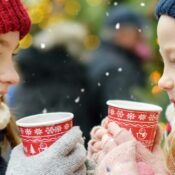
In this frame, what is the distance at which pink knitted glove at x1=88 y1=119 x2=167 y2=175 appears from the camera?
1.01 metres

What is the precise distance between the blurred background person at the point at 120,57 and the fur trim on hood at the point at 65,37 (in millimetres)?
156

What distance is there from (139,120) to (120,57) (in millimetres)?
1580

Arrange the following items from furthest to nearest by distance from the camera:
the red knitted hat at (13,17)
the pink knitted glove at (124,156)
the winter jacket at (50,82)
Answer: the winter jacket at (50,82)
the red knitted hat at (13,17)
the pink knitted glove at (124,156)

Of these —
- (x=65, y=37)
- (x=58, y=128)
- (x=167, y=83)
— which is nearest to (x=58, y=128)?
(x=58, y=128)

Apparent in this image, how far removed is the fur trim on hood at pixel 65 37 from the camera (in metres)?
2.80

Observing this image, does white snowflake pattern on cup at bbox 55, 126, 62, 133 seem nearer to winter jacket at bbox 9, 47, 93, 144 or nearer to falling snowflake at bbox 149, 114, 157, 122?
falling snowflake at bbox 149, 114, 157, 122

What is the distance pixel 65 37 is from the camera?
2875 millimetres

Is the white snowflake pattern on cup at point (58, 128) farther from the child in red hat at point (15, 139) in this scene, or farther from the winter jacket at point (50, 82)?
the winter jacket at point (50, 82)

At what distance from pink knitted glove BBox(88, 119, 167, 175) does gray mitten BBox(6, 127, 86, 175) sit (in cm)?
5

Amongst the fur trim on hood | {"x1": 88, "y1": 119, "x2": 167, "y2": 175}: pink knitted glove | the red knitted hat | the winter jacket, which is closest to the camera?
{"x1": 88, "y1": 119, "x2": 167, "y2": 175}: pink knitted glove

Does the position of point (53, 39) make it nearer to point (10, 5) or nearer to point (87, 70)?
point (87, 70)

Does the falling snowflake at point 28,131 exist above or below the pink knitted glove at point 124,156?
above

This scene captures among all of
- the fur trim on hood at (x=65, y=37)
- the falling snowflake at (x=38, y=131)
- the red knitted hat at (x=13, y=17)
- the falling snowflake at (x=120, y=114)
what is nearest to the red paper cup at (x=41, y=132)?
the falling snowflake at (x=38, y=131)

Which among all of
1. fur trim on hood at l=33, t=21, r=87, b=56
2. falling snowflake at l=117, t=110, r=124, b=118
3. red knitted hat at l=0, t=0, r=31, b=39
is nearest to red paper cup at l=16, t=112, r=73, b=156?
falling snowflake at l=117, t=110, r=124, b=118
